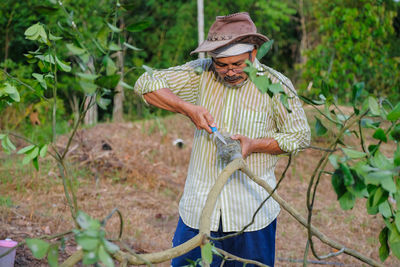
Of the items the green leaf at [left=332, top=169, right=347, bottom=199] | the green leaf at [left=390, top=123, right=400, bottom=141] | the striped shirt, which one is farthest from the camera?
the striped shirt

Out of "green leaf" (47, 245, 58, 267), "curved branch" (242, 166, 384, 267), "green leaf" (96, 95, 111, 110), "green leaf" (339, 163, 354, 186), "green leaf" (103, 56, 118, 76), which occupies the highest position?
"green leaf" (103, 56, 118, 76)

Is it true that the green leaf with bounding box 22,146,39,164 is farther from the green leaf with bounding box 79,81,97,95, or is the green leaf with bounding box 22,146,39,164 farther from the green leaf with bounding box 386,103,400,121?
the green leaf with bounding box 386,103,400,121

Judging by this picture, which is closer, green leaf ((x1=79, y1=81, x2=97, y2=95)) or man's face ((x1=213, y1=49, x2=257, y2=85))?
green leaf ((x1=79, y1=81, x2=97, y2=95))

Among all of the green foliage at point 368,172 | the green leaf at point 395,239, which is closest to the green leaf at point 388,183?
the green foliage at point 368,172

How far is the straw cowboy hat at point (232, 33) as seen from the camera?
229cm

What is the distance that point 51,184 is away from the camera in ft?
16.7

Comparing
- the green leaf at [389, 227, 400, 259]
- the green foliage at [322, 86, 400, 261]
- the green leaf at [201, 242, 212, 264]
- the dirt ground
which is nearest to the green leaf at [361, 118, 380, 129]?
the green foliage at [322, 86, 400, 261]

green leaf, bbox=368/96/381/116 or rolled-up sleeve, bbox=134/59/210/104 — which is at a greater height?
green leaf, bbox=368/96/381/116

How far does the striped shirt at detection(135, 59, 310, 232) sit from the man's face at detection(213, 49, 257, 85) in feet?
0.32

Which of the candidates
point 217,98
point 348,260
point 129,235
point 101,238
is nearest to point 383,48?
point 348,260

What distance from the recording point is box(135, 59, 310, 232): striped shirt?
8.05ft

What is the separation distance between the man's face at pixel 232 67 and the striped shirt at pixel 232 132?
99mm

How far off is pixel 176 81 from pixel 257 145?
551 mm

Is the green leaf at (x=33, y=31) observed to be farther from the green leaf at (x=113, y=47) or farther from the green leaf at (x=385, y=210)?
the green leaf at (x=385, y=210)
